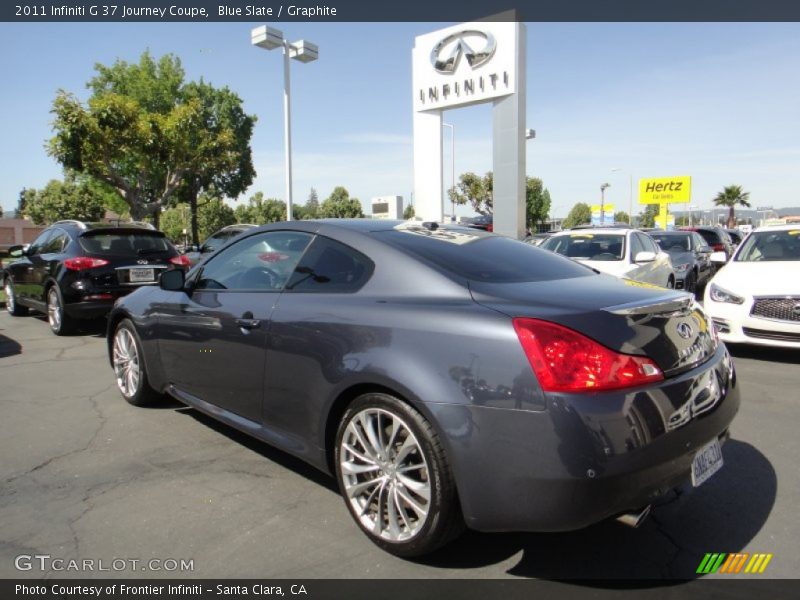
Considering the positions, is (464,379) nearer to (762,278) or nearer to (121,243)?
(762,278)

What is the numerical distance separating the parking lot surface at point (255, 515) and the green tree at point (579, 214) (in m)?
96.4

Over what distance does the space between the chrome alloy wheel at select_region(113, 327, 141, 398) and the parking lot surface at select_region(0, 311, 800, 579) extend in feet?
1.01

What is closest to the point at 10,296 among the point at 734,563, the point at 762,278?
the point at 734,563

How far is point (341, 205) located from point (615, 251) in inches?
2814

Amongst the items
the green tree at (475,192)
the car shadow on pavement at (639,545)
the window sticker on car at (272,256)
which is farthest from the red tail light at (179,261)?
the green tree at (475,192)

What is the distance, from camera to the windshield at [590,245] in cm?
882

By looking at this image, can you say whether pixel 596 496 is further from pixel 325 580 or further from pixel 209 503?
pixel 209 503

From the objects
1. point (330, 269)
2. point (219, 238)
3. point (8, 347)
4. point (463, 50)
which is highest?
point (463, 50)

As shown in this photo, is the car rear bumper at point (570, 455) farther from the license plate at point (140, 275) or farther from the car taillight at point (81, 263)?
the car taillight at point (81, 263)

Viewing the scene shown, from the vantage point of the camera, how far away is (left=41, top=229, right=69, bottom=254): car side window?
837 cm

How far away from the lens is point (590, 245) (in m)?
9.13

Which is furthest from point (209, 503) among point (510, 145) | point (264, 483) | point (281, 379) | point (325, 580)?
point (510, 145)

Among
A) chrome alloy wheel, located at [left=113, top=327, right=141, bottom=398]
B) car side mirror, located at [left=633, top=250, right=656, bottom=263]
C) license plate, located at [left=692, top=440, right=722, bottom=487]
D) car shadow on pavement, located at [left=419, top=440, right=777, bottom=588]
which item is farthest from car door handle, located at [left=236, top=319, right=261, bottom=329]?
car side mirror, located at [left=633, top=250, right=656, bottom=263]

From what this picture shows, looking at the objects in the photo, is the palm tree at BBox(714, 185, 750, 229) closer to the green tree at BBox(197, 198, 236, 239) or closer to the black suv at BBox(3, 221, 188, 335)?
the green tree at BBox(197, 198, 236, 239)
